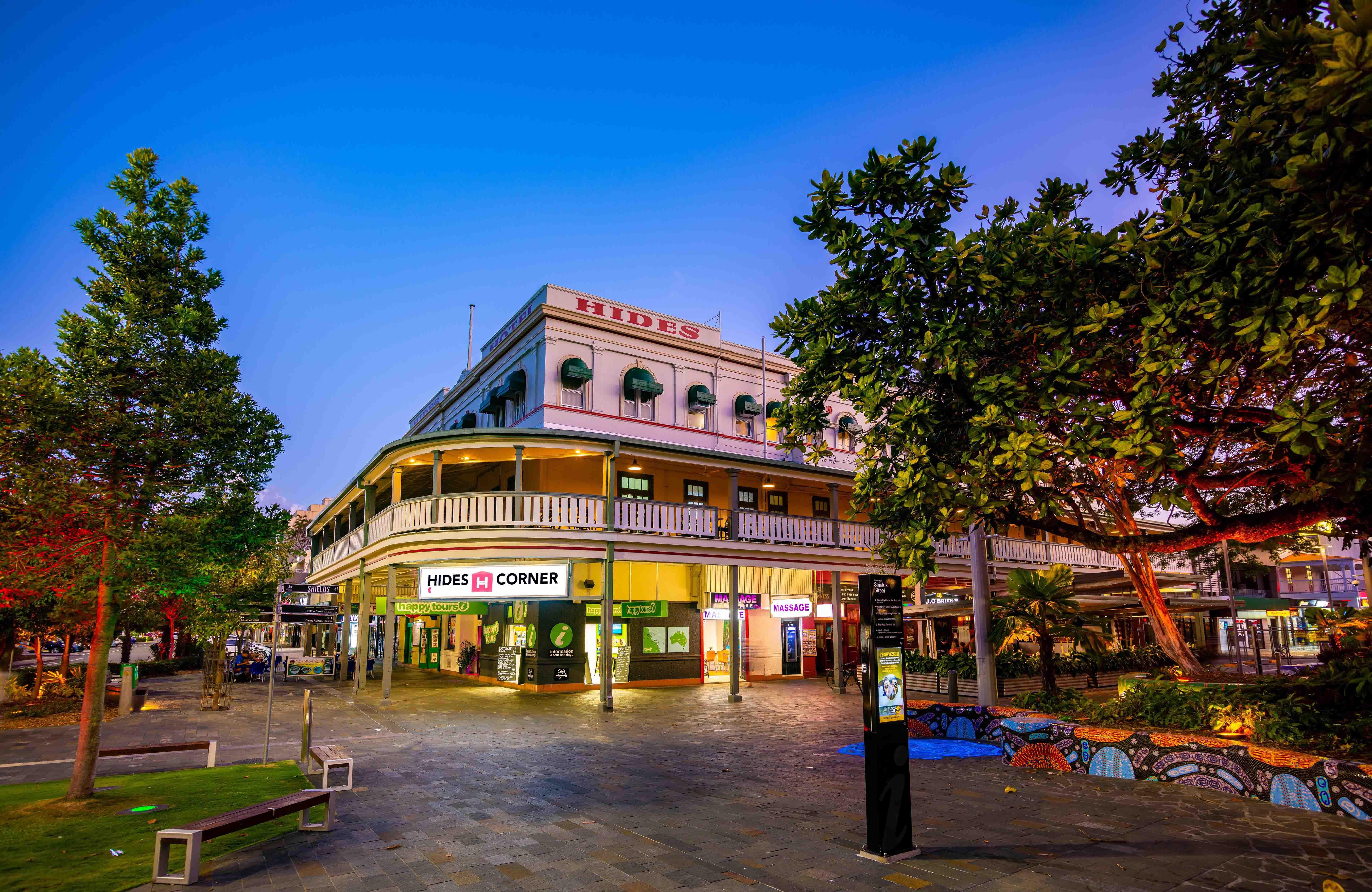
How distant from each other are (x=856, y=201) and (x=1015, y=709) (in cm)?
885

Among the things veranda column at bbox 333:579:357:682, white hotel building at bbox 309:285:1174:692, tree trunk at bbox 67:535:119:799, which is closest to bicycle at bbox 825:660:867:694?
white hotel building at bbox 309:285:1174:692

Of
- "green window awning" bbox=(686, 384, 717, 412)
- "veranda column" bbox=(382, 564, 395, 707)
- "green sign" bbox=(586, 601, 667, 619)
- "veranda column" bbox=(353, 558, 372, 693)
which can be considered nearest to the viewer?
"veranda column" bbox=(382, 564, 395, 707)

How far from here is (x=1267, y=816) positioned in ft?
25.2

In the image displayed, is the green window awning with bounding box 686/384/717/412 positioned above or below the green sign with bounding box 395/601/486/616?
above

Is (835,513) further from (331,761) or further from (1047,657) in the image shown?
(331,761)

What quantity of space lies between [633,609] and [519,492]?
19.4ft

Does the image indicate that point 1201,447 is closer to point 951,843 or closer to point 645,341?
point 951,843

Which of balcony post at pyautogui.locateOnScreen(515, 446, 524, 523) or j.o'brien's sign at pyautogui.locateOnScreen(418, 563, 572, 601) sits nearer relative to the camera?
j.o'brien's sign at pyautogui.locateOnScreen(418, 563, 572, 601)

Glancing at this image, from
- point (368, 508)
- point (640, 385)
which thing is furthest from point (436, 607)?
point (640, 385)

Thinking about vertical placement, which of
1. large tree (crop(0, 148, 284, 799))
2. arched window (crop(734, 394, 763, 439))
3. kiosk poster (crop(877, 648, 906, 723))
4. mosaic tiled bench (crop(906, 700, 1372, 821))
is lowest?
mosaic tiled bench (crop(906, 700, 1372, 821))

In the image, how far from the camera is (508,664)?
23.9 metres

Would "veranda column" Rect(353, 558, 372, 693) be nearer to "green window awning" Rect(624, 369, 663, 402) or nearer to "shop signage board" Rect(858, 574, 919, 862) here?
"green window awning" Rect(624, 369, 663, 402)

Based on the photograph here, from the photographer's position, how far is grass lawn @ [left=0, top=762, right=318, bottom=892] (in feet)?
20.3

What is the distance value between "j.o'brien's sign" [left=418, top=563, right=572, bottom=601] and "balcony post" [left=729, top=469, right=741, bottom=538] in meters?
5.20
